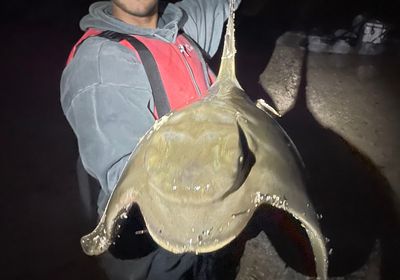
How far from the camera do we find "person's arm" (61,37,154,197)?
188 cm

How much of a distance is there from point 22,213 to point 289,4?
6.11m

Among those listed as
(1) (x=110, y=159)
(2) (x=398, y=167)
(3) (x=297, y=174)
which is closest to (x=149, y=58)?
(1) (x=110, y=159)

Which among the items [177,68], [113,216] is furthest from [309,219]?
[177,68]

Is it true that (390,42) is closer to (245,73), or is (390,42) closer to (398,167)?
(245,73)

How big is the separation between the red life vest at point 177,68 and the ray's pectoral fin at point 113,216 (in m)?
0.73

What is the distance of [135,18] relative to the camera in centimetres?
241

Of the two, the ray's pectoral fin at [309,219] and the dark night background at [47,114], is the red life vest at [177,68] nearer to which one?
the ray's pectoral fin at [309,219]

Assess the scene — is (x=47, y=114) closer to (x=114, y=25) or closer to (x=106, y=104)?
(x=114, y=25)

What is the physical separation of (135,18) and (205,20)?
0.67m

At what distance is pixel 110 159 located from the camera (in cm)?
185

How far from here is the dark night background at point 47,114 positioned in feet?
11.6

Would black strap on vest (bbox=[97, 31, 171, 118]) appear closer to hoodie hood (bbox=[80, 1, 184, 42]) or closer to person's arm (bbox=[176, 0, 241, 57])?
hoodie hood (bbox=[80, 1, 184, 42])

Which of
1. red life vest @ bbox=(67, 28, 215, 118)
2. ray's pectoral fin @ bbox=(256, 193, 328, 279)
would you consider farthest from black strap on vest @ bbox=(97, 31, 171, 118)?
ray's pectoral fin @ bbox=(256, 193, 328, 279)

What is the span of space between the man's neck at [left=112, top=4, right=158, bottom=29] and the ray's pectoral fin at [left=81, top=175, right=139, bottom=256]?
4.18 ft
